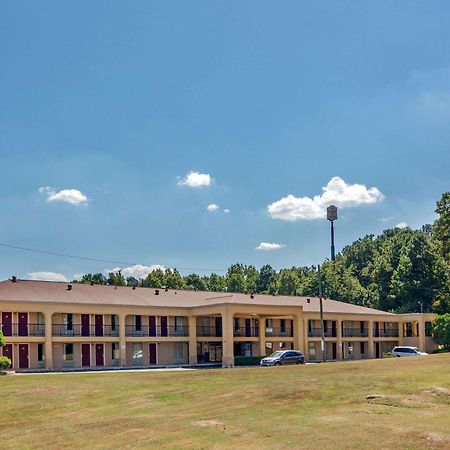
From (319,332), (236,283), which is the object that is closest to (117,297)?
(319,332)

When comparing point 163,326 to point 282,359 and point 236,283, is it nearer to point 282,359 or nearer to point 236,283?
point 282,359

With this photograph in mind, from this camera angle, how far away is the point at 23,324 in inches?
2365

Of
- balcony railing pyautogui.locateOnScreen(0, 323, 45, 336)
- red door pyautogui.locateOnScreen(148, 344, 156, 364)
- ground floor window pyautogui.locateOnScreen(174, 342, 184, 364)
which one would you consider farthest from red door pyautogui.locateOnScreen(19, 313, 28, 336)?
ground floor window pyautogui.locateOnScreen(174, 342, 184, 364)

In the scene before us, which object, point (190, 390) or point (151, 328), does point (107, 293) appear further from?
point (190, 390)

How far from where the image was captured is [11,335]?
5916 cm

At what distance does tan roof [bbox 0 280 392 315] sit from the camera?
61688mm

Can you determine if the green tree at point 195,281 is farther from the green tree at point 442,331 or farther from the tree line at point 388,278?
the green tree at point 442,331

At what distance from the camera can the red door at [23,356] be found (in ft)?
195

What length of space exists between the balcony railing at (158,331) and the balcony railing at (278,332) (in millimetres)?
9568

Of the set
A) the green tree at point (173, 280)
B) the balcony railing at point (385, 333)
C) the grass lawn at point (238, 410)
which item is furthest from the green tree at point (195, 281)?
the grass lawn at point (238, 410)

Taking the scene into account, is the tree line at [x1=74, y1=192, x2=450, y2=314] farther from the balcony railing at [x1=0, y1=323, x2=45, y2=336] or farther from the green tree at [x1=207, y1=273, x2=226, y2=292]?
the balcony railing at [x1=0, y1=323, x2=45, y2=336]

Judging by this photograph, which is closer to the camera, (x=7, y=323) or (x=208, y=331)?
(x=7, y=323)

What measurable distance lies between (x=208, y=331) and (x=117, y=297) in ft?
33.9

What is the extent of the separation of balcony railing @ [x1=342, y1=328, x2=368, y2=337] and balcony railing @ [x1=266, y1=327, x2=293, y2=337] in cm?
800
